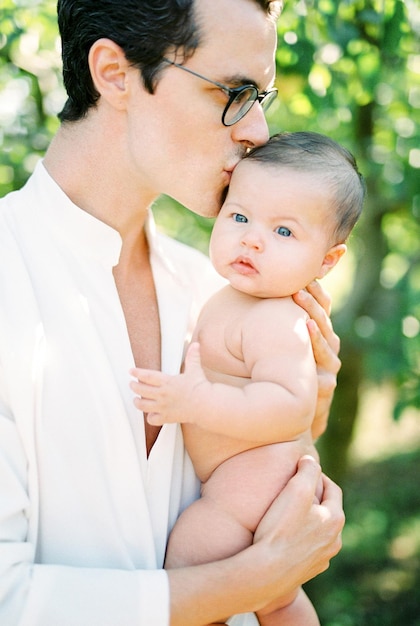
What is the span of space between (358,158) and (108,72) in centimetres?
253

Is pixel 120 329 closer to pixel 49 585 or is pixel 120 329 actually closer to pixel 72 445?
pixel 72 445

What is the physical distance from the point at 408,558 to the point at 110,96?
4817mm

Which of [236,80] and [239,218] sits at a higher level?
[236,80]

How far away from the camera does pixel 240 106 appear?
2.40m

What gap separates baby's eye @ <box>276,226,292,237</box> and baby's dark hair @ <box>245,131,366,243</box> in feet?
0.51

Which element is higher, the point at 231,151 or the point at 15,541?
the point at 231,151

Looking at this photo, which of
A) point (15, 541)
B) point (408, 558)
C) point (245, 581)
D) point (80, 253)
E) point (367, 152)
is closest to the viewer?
point (15, 541)

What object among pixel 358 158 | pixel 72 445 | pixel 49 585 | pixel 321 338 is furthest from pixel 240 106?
pixel 358 158

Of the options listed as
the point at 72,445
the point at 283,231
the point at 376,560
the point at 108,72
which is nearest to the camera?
the point at 72,445

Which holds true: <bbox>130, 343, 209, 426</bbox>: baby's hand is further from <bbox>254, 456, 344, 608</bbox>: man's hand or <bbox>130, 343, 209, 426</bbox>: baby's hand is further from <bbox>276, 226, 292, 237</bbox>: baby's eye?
<bbox>276, 226, 292, 237</bbox>: baby's eye

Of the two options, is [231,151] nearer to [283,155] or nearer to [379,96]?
[283,155]

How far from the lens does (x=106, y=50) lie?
2432 mm

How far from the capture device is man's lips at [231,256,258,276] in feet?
7.58

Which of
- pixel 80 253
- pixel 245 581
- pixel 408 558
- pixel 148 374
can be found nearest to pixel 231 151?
pixel 80 253
